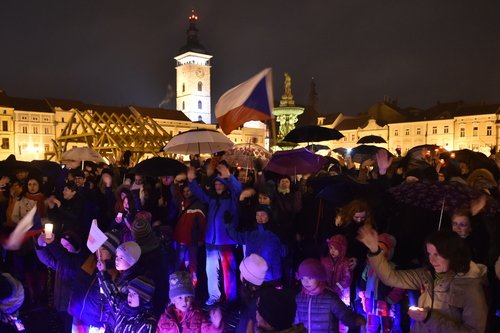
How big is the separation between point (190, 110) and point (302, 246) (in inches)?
3772

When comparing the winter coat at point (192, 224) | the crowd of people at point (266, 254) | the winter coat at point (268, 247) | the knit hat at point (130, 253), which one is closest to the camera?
the crowd of people at point (266, 254)

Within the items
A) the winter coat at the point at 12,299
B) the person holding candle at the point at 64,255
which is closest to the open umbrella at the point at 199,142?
the person holding candle at the point at 64,255

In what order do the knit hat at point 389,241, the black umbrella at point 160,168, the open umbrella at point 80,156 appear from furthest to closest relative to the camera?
the open umbrella at point 80,156, the black umbrella at point 160,168, the knit hat at point 389,241

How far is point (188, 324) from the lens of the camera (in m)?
3.80

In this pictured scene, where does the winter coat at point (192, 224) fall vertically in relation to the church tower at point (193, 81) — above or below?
below

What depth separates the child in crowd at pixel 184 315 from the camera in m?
3.78

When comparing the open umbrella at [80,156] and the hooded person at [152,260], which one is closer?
the hooded person at [152,260]

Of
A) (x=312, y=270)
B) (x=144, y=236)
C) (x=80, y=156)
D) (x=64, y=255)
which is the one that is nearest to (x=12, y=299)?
(x=64, y=255)

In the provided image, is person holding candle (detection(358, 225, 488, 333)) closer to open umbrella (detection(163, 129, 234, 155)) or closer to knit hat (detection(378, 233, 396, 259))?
knit hat (detection(378, 233, 396, 259))

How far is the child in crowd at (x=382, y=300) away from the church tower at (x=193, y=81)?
3730 inches

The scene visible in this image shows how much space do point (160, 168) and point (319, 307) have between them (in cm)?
416

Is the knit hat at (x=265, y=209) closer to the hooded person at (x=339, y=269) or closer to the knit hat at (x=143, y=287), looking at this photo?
the hooded person at (x=339, y=269)

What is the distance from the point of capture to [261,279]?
14.6ft

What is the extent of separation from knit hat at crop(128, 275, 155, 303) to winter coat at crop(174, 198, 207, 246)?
9.54 ft
